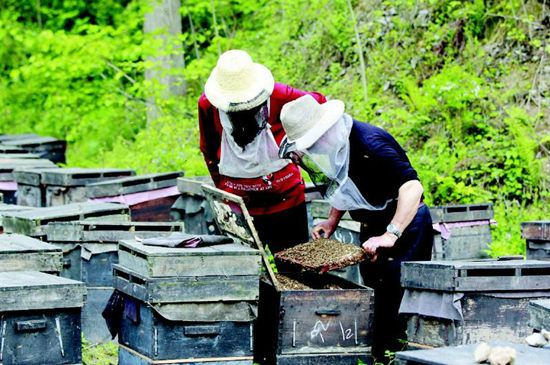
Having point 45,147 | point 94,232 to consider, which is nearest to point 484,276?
point 94,232

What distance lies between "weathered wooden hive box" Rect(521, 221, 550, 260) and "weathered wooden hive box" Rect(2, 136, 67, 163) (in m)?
8.68

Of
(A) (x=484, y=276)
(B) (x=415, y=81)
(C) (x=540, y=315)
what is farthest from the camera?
(B) (x=415, y=81)

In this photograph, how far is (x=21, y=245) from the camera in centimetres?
702

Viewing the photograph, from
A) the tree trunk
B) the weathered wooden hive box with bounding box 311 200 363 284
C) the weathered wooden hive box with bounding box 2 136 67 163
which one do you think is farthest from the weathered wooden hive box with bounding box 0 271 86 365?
the tree trunk

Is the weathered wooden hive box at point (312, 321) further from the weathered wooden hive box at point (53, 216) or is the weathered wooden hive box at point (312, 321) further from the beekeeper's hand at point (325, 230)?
the weathered wooden hive box at point (53, 216)

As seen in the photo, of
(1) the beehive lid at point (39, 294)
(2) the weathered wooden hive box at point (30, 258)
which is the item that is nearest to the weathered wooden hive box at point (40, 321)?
(1) the beehive lid at point (39, 294)

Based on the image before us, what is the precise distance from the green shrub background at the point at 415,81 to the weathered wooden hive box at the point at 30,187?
317 centimetres

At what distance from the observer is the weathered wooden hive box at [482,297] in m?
6.09

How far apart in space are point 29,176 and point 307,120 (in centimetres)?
502

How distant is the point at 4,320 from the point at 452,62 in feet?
28.0

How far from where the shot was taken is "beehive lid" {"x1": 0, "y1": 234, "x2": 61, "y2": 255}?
6758mm

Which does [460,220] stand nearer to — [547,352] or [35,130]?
[547,352]

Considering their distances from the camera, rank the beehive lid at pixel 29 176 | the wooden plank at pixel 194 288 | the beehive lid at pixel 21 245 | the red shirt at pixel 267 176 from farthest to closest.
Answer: the beehive lid at pixel 29 176 < the red shirt at pixel 267 176 < the beehive lid at pixel 21 245 < the wooden plank at pixel 194 288

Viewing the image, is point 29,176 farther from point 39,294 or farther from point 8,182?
point 39,294
